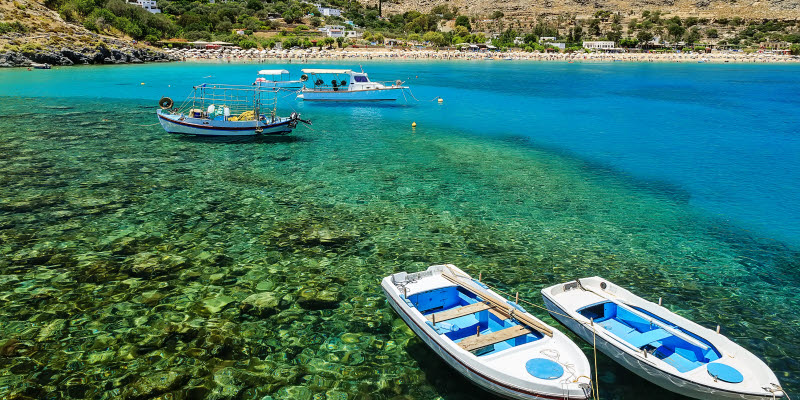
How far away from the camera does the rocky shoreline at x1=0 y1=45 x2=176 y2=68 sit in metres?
83.6

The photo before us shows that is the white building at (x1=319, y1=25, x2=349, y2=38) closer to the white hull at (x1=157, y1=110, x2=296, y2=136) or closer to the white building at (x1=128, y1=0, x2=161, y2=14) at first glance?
the white building at (x1=128, y1=0, x2=161, y2=14)

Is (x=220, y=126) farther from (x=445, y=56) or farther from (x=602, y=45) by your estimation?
(x=602, y=45)

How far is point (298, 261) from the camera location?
15.0 metres

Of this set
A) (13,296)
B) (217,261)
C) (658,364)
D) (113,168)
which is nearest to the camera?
(658,364)

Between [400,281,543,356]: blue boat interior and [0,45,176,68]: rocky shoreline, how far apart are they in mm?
103231

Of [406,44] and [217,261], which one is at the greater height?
[406,44]

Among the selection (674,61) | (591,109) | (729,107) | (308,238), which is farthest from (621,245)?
(674,61)

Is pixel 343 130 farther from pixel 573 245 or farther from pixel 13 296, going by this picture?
pixel 13 296

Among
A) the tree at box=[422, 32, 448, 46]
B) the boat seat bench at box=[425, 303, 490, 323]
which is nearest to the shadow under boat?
the boat seat bench at box=[425, 303, 490, 323]

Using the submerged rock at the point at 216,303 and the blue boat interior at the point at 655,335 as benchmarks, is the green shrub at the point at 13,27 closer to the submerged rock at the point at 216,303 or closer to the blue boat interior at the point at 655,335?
the submerged rock at the point at 216,303

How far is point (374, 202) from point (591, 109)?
4283 centimetres

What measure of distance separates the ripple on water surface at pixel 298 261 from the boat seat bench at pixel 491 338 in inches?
39.8

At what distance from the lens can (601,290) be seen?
11.6 metres

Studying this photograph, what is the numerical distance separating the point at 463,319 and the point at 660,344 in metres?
4.24
